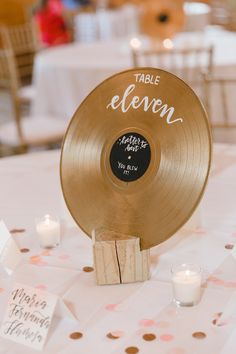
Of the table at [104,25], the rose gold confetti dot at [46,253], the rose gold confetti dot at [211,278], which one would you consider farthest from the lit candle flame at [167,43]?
the rose gold confetti dot at [211,278]

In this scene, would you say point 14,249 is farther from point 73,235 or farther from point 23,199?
point 23,199

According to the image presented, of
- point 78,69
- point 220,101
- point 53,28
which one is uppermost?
point 78,69

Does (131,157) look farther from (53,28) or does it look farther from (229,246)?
(53,28)

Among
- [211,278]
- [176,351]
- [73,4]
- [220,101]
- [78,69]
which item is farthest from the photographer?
[73,4]

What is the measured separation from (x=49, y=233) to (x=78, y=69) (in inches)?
98.6

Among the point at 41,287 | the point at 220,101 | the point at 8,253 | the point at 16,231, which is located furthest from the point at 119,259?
the point at 220,101

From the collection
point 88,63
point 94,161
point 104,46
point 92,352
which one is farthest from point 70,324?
point 104,46

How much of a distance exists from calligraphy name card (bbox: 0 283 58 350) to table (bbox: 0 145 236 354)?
0.05 feet

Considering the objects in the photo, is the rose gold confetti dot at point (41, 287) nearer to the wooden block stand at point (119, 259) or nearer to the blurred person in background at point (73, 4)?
the wooden block stand at point (119, 259)

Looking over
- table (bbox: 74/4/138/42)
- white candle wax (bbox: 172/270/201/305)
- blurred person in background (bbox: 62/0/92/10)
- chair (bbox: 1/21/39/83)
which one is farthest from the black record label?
blurred person in background (bbox: 62/0/92/10)

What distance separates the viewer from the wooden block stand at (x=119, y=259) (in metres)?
1.24

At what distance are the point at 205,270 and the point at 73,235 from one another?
0.35 meters

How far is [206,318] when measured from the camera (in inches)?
44.3

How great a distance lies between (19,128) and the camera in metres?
3.69
